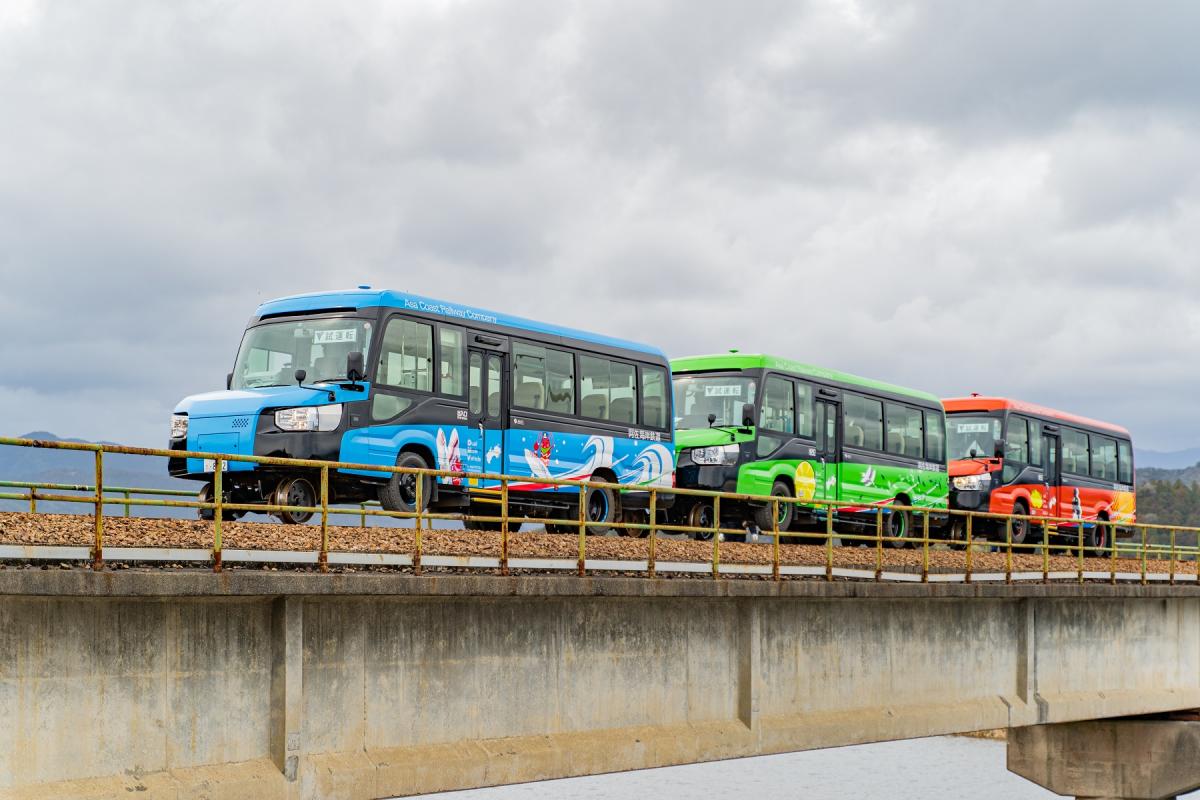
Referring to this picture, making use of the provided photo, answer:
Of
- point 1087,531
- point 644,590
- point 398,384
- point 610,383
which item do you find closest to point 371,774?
point 644,590

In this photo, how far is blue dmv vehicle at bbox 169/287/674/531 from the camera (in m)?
18.2

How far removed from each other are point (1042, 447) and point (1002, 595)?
15976mm

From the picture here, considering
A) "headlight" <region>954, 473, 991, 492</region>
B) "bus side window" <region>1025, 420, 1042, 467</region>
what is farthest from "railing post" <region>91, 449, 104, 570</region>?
"bus side window" <region>1025, 420, 1042, 467</region>

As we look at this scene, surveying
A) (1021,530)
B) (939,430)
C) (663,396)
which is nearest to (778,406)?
(663,396)

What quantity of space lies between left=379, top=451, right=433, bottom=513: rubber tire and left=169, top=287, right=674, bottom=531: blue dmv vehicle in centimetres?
2

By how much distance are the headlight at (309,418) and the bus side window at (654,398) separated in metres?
7.69

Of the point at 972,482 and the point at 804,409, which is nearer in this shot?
the point at 804,409

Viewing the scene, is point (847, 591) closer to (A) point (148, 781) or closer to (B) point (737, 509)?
(B) point (737, 509)

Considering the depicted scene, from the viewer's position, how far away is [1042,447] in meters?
37.9

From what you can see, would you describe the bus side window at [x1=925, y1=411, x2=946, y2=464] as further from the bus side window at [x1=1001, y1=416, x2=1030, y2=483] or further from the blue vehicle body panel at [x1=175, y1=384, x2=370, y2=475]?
the blue vehicle body panel at [x1=175, y1=384, x2=370, y2=475]

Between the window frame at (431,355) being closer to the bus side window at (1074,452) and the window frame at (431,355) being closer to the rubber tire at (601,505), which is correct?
the rubber tire at (601,505)

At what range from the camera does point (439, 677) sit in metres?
14.0

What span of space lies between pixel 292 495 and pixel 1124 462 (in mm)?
31771

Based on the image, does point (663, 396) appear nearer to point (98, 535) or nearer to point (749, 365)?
point (749, 365)
